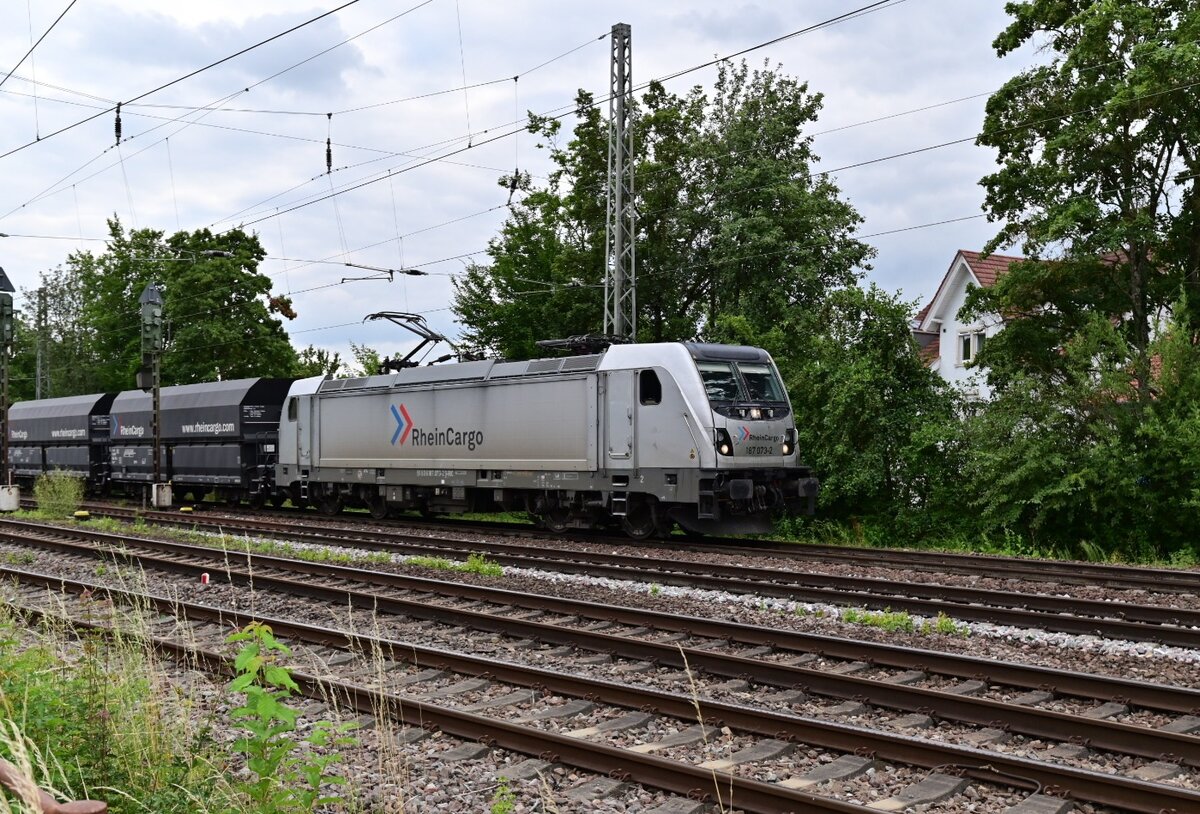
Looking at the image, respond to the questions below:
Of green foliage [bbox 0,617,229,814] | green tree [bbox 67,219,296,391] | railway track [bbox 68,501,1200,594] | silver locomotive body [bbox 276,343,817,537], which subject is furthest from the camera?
green tree [bbox 67,219,296,391]

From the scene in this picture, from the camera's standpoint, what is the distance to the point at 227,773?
5.86 m

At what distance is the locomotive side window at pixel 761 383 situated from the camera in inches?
694

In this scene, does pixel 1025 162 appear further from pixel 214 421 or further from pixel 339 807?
pixel 214 421

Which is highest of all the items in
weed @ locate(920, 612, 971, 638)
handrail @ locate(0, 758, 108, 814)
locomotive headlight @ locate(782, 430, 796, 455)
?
locomotive headlight @ locate(782, 430, 796, 455)

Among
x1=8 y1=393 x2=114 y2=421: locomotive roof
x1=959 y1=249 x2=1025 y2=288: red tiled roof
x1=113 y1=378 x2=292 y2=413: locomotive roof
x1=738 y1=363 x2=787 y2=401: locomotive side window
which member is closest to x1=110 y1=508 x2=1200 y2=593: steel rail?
x1=738 y1=363 x2=787 y2=401: locomotive side window

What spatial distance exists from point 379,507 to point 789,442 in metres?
10.3

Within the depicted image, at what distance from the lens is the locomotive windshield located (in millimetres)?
16984

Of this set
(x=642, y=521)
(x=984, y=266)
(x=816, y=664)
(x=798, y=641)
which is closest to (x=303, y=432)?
(x=642, y=521)

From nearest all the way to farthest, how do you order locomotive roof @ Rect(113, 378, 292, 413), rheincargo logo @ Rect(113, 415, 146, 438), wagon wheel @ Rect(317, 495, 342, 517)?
1. wagon wheel @ Rect(317, 495, 342, 517)
2. locomotive roof @ Rect(113, 378, 292, 413)
3. rheincargo logo @ Rect(113, 415, 146, 438)

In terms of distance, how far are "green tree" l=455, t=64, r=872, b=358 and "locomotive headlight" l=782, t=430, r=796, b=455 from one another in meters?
9.91

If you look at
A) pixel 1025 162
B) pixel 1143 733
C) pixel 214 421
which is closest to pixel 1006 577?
pixel 1143 733

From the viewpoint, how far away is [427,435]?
859 inches

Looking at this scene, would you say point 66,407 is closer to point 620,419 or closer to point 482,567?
point 620,419

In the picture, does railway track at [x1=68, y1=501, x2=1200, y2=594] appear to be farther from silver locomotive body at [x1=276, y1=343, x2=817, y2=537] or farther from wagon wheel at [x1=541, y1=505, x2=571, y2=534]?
silver locomotive body at [x1=276, y1=343, x2=817, y2=537]
